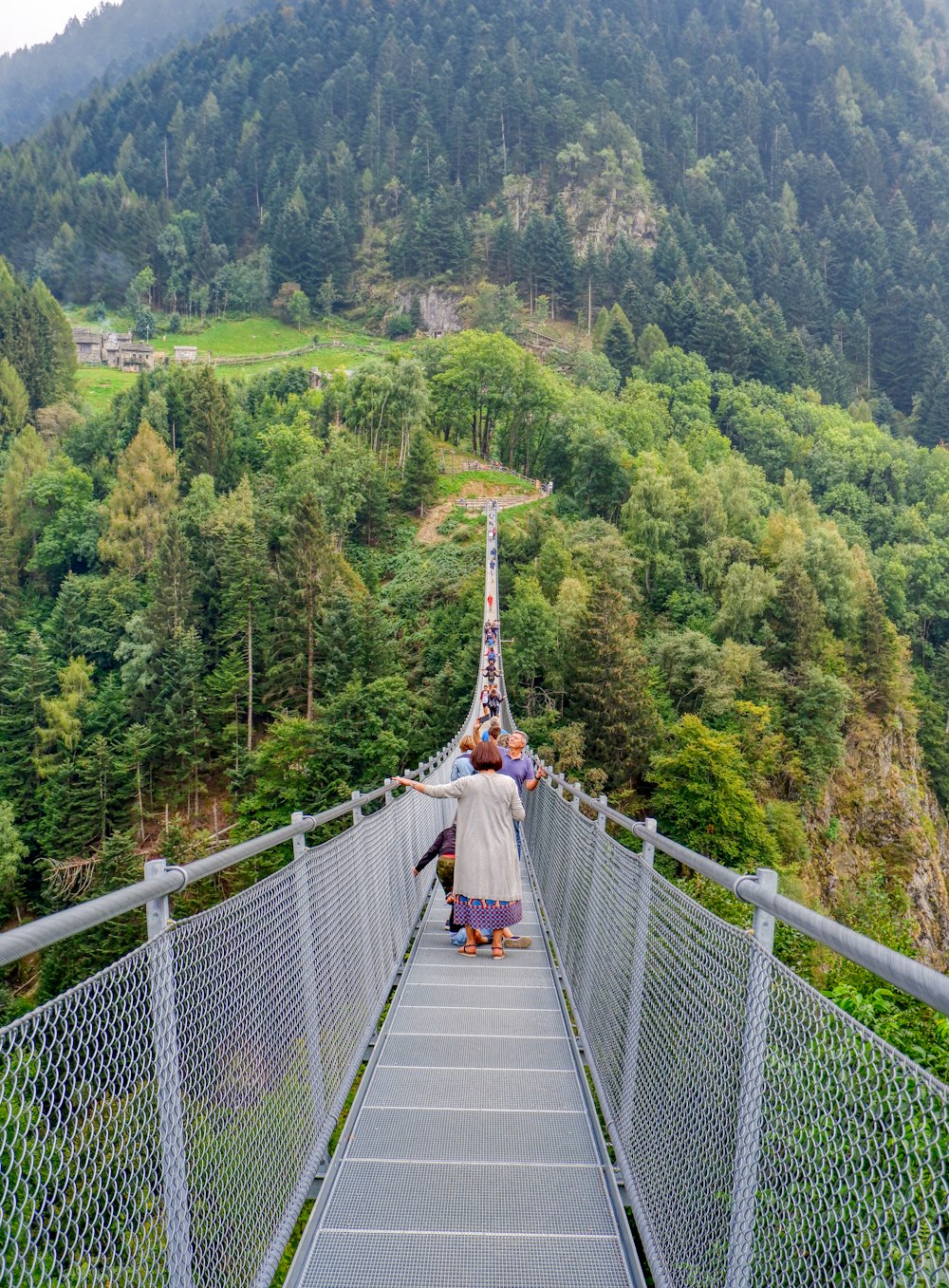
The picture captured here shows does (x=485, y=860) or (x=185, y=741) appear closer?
(x=485, y=860)

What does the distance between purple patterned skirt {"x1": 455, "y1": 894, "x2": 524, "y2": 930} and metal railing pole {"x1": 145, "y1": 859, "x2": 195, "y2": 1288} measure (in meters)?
4.21

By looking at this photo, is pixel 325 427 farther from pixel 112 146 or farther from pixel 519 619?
pixel 112 146

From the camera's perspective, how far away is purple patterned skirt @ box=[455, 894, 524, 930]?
21.8 ft

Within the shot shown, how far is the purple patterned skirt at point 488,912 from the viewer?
6.64m

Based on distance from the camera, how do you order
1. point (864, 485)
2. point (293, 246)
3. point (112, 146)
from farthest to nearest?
point (112, 146), point (293, 246), point (864, 485)

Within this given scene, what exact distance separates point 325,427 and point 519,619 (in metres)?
32.0

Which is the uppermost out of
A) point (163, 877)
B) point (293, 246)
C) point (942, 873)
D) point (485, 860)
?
point (293, 246)

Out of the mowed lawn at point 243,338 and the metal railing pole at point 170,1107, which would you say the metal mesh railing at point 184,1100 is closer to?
the metal railing pole at point 170,1107

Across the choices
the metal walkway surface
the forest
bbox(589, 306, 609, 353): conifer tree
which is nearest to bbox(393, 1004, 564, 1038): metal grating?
the metal walkway surface

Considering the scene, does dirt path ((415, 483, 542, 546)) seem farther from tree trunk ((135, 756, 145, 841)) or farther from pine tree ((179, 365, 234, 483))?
tree trunk ((135, 756, 145, 841))

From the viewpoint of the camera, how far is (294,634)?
45469 millimetres

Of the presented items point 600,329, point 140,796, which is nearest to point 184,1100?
point 140,796

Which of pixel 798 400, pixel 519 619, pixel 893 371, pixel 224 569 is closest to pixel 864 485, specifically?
pixel 798 400

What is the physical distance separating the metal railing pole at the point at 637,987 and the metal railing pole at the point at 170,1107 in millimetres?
1968
